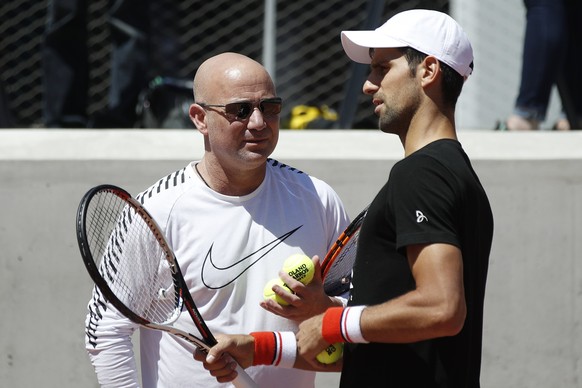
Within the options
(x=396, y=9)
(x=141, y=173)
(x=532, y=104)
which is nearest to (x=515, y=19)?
(x=396, y=9)

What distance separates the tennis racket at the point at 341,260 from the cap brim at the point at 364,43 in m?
0.44

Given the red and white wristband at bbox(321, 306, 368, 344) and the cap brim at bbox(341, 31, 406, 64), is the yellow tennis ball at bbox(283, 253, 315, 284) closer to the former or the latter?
the red and white wristband at bbox(321, 306, 368, 344)

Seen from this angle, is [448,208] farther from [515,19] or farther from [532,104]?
[515,19]

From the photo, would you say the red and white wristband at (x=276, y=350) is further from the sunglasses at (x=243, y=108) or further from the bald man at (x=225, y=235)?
Result: the sunglasses at (x=243, y=108)

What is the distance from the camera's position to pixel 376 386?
2.73 metres

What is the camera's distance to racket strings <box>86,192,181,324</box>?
3.23 metres

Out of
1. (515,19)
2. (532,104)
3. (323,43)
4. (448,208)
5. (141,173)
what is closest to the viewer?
(448,208)

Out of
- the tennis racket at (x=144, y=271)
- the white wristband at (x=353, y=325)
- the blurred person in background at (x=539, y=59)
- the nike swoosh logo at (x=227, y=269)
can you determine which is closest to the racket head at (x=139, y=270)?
the tennis racket at (x=144, y=271)

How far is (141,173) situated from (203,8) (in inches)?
117

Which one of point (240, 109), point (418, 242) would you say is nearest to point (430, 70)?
point (418, 242)

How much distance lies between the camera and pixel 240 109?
132 inches

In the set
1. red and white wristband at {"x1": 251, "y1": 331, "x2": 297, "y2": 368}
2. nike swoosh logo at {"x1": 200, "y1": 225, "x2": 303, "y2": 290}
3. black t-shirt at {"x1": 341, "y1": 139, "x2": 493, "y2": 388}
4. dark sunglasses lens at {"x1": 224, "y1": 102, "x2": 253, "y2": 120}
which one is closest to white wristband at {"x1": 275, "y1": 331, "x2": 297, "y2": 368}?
red and white wristband at {"x1": 251, "y1": 331, "x2": 297, "y2": 368}

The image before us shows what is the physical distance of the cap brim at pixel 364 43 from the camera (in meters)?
2.83

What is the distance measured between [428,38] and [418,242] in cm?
56
